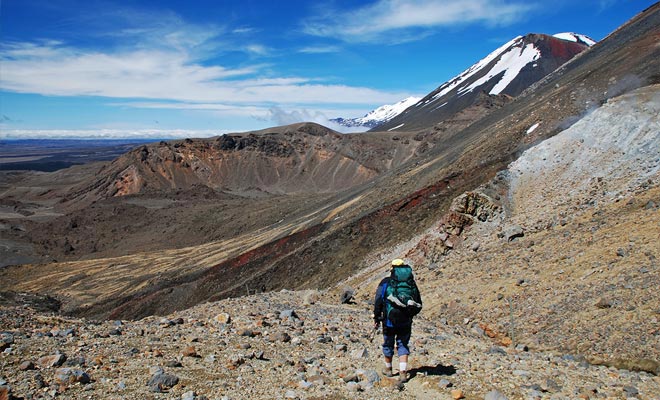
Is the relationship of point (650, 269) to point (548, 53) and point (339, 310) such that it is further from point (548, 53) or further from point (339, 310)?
point (548, 53)

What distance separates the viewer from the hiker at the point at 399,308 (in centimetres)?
666

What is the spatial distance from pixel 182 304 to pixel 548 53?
14710 centimetres

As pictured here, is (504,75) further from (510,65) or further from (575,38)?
(575,38)

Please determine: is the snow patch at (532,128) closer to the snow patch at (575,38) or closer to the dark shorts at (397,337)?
the dark shorts at (397,337)

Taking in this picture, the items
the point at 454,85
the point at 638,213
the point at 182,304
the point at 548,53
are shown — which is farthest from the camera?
the point at 454,85

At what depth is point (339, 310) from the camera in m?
11.9

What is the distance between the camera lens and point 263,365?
6984 mm

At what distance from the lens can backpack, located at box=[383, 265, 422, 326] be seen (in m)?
6.68

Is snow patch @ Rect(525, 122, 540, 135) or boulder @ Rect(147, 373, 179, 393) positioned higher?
snow patch @ Rect(525, 122, 540, 135)

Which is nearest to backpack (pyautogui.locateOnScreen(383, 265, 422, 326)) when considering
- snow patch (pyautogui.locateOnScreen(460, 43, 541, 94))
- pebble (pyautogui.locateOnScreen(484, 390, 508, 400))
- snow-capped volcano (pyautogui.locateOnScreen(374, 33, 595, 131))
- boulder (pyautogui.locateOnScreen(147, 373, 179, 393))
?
pebble (pyautogui.locateOnScreen(484, 390, 508, 400))

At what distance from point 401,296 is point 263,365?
2238 mm

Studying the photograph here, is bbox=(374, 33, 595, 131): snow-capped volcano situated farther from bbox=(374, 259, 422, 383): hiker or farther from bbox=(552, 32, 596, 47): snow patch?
bbox=(374, 259, 422, 383): hiker

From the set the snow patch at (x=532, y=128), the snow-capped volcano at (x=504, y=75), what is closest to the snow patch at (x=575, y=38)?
the snow-capped volcano at (x=504, y=75)

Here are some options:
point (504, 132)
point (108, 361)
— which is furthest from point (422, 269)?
point (504, 132)
